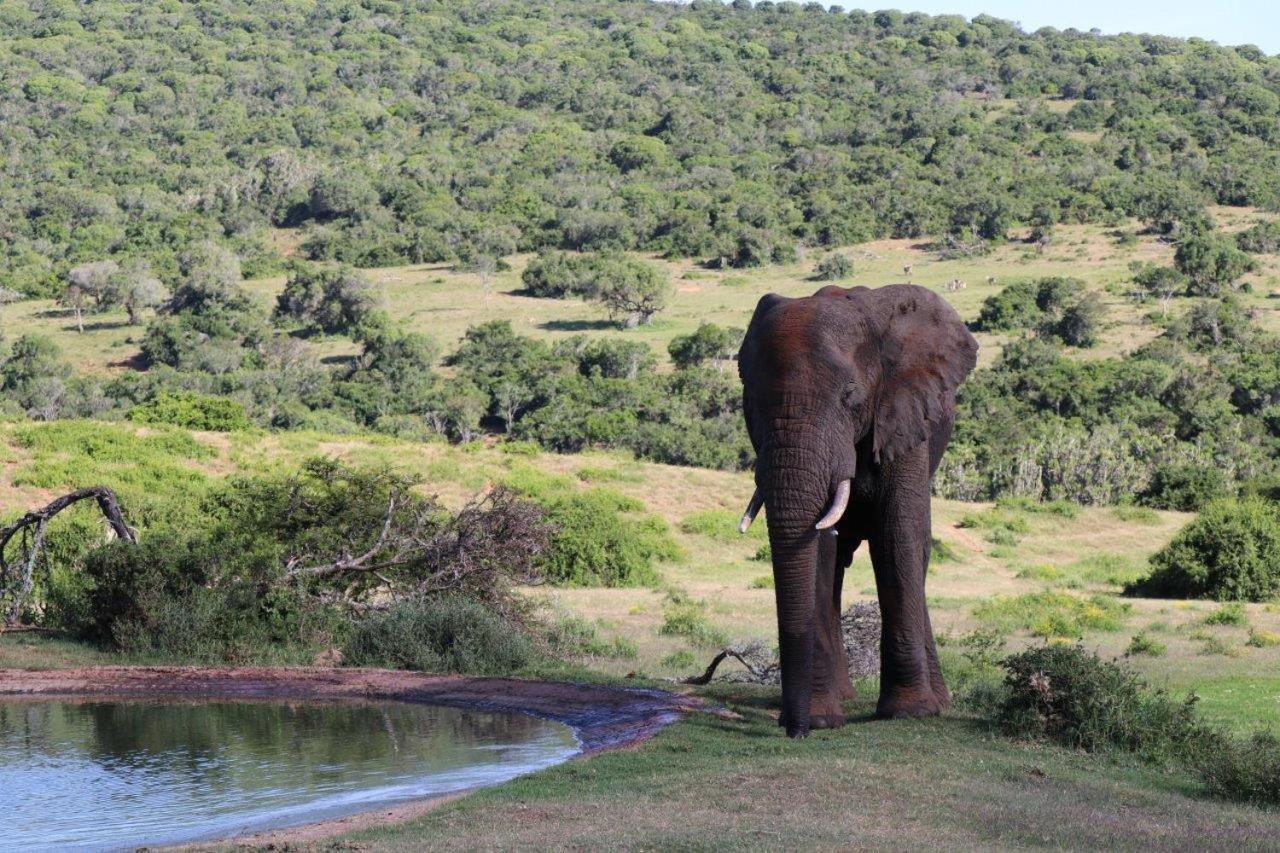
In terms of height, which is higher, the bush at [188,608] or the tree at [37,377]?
the tree at [37,377]

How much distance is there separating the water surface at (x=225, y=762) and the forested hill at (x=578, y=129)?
73.2 m

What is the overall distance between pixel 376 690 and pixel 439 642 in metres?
1.51

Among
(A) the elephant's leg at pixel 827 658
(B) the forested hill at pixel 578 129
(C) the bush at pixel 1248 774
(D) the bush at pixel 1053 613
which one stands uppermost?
(B) the forested hill at pixel 578 129

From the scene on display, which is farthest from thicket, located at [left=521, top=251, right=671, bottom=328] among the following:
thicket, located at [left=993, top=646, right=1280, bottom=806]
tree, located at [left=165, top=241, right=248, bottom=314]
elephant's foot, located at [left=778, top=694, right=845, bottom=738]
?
thicket, located at [left=993, top=646, right=1280, bottom=806]

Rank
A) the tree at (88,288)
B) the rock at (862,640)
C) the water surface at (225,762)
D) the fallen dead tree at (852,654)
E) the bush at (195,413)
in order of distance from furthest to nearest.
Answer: the tree at (88,288) < the bush at (195,413) < the rock at (862,640) < the fallen dead tree at (852,654) < the water surface at (225,762)

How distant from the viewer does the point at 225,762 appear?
12883 mm

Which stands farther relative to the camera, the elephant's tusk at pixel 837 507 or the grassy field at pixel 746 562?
the grassy field at pixel 746 562

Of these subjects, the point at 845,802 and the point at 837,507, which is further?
the point at 837,507

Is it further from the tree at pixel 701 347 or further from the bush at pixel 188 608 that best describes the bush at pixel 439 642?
the tree at pixel 701 347

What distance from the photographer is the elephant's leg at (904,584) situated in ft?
38.3

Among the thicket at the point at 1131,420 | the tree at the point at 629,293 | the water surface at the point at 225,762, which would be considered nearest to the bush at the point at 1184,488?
the thicket at the point at 1131,420

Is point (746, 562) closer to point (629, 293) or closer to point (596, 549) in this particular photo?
point (596, 549)

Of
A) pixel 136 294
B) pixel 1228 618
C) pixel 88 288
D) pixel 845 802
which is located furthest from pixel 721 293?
pixel 845 802

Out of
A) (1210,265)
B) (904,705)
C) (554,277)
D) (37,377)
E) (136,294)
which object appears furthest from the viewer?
(554,277)
